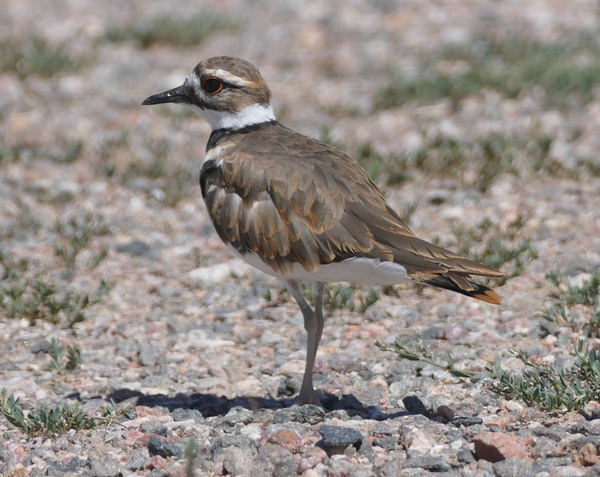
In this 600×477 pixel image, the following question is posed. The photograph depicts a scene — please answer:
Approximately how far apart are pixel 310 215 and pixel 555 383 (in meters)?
1.45

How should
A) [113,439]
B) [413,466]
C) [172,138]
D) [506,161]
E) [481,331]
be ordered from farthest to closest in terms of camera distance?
[172,138], [506,161], [481,331], [113,439], [413,466]

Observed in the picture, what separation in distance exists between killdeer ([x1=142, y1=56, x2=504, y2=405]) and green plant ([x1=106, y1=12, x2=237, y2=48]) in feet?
20.3

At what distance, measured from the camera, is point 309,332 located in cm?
536

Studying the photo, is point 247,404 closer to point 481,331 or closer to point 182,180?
point 481,331

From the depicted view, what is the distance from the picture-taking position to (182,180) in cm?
845

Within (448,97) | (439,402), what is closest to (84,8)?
(448,97)

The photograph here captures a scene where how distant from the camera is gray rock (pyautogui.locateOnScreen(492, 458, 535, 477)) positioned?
163 inches

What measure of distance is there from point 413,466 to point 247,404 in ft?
4.09

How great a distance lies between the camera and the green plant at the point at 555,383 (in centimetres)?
466

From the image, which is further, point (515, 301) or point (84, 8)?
point (84, 8)

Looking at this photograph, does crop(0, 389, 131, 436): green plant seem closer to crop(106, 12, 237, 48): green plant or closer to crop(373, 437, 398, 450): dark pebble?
crop(373, 437, 398, 450): dark pebble

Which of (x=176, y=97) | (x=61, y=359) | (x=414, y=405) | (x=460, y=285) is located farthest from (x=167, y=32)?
(x=460, y=285)

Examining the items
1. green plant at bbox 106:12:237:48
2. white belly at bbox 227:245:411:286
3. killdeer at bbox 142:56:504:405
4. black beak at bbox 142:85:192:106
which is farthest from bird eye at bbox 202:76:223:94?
green plant at bbox 106:12:237:48

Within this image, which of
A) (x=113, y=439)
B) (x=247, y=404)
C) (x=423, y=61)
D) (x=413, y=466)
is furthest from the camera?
(x=423, y=61)
